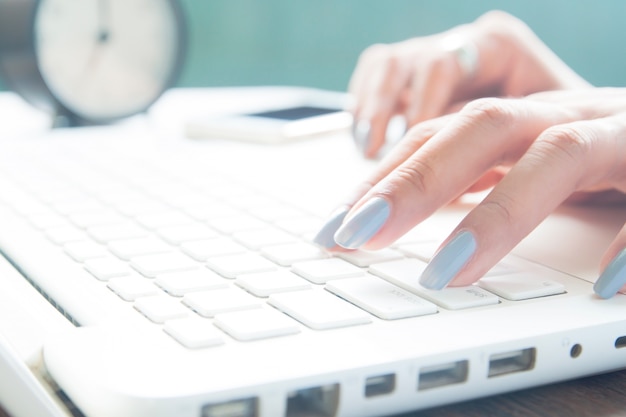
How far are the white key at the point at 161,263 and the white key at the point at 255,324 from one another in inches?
3.0

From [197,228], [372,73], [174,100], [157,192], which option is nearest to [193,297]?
[197,228]

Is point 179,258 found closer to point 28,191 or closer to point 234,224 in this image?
point 234,224

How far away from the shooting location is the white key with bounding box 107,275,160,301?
34 centimetres

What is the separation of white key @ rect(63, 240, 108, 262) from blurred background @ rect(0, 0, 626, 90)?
1.23 metres

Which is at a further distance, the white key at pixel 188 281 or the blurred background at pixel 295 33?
the blurred background at pixel 295 33

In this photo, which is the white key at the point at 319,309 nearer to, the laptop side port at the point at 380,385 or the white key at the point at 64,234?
the laptop side port at the point at 380,385

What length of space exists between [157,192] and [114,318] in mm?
261

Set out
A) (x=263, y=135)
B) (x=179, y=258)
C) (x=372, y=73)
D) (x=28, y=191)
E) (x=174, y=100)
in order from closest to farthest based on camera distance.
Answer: (x=179, y=258)
(x=28, y=191)
(x=263, y=135)
(x=372, y=73)
(x=174, y=100)

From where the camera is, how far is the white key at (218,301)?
0.32 m

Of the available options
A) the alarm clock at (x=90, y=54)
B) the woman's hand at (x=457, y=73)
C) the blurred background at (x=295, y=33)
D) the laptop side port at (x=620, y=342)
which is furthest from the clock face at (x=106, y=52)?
the laptop side port at (x=620, y=342)

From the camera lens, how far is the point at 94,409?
26 cm

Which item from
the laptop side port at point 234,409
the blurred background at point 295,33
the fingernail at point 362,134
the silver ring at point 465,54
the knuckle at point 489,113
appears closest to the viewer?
the laptop side port at point 234,409

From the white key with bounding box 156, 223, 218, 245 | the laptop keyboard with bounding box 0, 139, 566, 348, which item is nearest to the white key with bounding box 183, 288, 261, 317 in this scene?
the laptop keyboard with bounding box 0, 139, 566, 348

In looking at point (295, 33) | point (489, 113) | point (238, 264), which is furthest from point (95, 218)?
point (295, 33)
